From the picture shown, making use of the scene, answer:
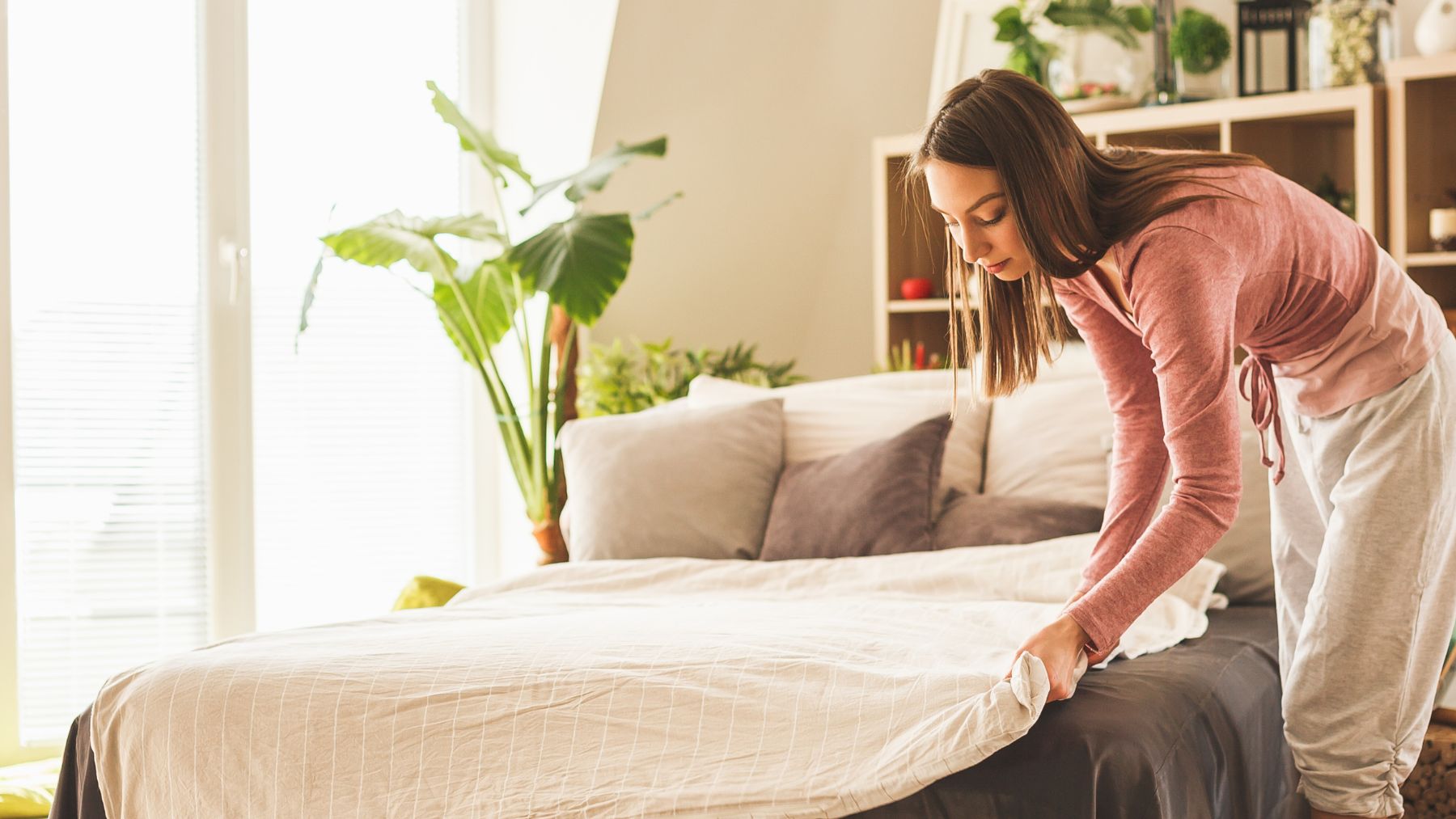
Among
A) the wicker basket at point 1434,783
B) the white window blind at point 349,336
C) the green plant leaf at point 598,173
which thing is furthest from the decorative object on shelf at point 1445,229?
the white window blind at point 349,336

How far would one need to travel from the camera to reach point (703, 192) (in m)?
3.66

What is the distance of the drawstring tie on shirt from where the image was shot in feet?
5.20

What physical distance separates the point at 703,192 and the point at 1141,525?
7.55 feet

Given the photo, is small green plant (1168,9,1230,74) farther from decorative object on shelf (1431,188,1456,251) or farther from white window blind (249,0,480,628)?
white window blind (249,0,480,628)

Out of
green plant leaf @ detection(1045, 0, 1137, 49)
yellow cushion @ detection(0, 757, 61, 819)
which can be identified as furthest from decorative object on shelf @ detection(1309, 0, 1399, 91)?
yellow cushion @ detection(0, 757, 61, 819)

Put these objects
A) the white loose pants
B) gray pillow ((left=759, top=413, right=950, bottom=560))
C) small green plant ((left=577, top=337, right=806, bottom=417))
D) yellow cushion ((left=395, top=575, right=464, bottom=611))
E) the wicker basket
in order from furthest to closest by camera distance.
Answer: small green plant ((left=577, top=337, right=806, bottom=417))
yellow cushion ((left=395, top=575, right=464, bottom=611))
gray pillow ((left=759, top=413, right=950, bottom=560))
the wicker basket
the white loose pants

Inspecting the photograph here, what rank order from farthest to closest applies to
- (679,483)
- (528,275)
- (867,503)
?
(528,275) < (679,483) < (867,503)

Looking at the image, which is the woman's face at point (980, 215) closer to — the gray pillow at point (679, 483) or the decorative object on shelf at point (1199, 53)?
the gray pillow at point (679, 483)

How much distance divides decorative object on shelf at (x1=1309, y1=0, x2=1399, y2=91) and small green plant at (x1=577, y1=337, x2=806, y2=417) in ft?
4.97

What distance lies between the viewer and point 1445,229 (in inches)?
109

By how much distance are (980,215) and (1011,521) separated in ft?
3.23

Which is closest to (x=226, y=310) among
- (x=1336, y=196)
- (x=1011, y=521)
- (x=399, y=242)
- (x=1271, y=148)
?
(x=399, y=242)

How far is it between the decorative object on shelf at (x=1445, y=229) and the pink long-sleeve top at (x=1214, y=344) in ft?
4.64

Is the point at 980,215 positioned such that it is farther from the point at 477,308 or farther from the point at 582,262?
the point at 477,308
